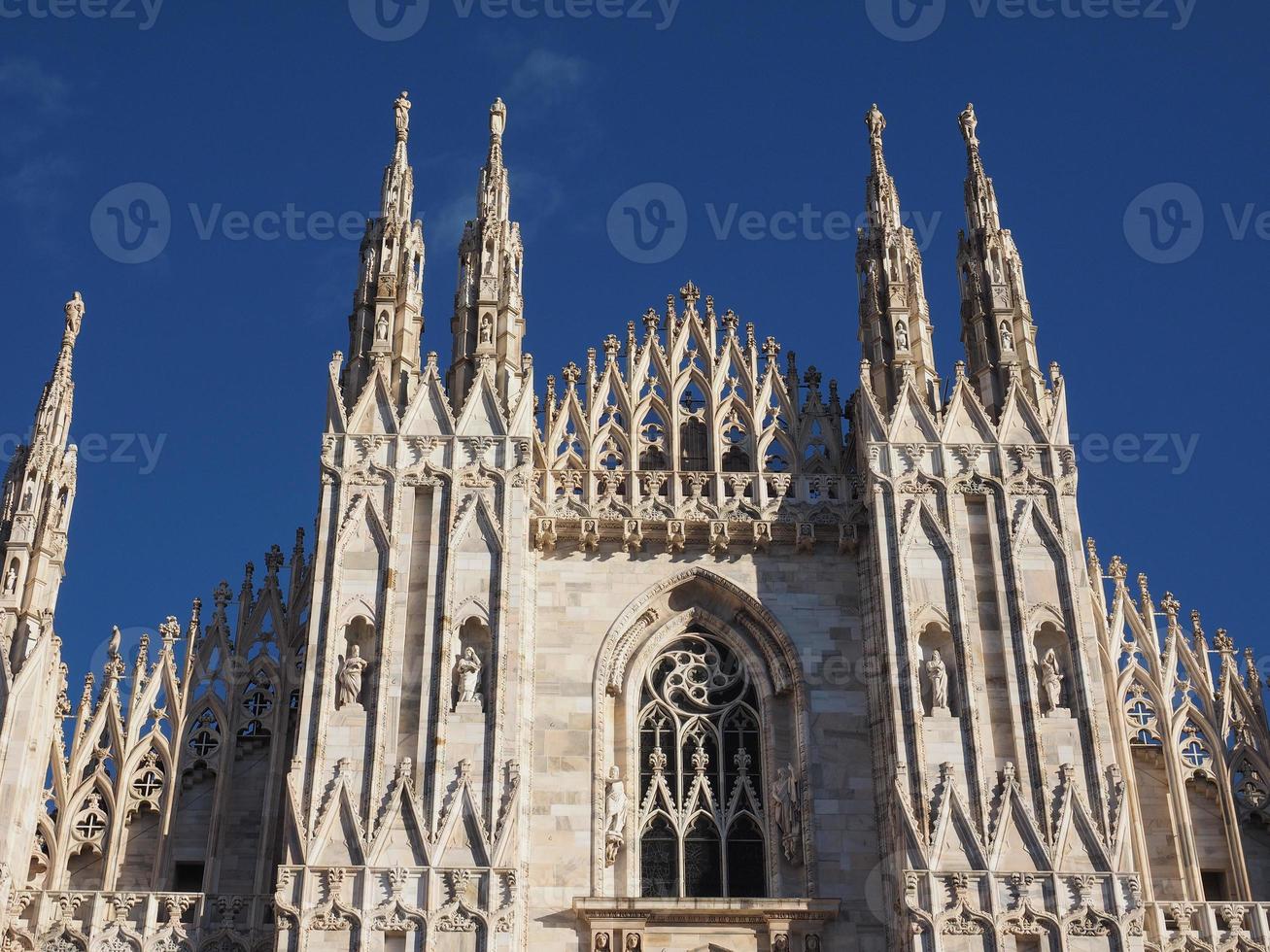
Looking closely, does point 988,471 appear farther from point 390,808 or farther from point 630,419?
point 390,808

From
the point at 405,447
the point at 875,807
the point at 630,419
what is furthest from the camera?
the point at 630,419

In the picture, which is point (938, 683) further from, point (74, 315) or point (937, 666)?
point (74, 315)

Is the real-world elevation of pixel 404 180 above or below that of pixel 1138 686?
above

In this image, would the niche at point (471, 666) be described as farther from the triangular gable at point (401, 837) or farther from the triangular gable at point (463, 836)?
the triangular gable at point (401, 837)

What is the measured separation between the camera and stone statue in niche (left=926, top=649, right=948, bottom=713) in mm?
21750

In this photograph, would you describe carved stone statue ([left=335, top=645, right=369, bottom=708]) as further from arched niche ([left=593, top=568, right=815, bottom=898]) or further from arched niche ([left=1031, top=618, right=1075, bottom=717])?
arched niche ([left=1031, top=618, right=1075, bottom=717])

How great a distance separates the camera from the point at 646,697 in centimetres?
2312

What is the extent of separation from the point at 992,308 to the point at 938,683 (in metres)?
6.11

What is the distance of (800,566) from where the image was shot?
23.8m

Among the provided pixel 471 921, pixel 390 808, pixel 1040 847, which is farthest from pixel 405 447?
pixel 1040 847

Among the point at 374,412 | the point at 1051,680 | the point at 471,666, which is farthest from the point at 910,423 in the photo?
the point at 374,412

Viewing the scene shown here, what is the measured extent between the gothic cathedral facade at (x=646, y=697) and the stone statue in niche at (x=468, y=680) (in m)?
0.04

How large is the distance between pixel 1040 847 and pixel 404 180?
13.3 m

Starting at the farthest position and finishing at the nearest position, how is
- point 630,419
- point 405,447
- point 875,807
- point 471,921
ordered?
point 630,419
point 405,447
point 875,807
point 471,921
